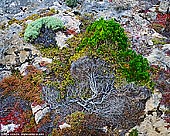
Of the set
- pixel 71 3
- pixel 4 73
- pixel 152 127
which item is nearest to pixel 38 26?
pixel 4 73

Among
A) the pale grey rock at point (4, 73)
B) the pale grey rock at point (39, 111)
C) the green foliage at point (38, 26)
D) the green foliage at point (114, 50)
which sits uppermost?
the green foliage at point (114, 50)

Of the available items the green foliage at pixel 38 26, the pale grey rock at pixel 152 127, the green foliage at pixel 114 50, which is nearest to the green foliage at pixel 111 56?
the green foliage at pixel 114 50

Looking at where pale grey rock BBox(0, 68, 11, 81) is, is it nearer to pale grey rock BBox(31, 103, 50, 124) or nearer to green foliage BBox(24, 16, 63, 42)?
green foliage BBox(24, 16, 63, 42)

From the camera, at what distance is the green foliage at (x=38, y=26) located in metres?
13.6

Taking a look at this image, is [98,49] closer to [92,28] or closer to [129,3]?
[92,28]

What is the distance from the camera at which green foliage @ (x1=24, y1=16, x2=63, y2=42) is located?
13.6 metres

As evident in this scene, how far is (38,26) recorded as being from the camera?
13.8 m

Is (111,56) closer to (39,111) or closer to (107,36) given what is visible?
(107,36)

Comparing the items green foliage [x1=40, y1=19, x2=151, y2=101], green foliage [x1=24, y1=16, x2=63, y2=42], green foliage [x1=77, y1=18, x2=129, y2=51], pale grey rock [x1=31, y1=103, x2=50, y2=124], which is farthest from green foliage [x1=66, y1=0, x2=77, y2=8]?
pale grey rock [x1=31, y1=103, x2=50, y2=124]

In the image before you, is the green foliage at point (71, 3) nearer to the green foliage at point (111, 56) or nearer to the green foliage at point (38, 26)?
the green foliage at point (38, 26)

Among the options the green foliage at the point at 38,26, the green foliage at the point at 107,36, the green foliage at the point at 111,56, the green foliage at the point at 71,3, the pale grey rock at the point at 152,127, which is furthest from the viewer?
the green foliage at the point at 71,3

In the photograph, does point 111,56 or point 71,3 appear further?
point 71,3

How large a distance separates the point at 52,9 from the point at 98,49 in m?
5.72

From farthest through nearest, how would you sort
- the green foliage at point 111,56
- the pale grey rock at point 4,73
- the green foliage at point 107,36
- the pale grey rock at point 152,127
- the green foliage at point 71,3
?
the green foliage at point 71,3 < the pale grey rock at point 4,73 < the green foliage at point 107,36 < the green foliage at point 111,56 < the pale grey rock at point 152,127
